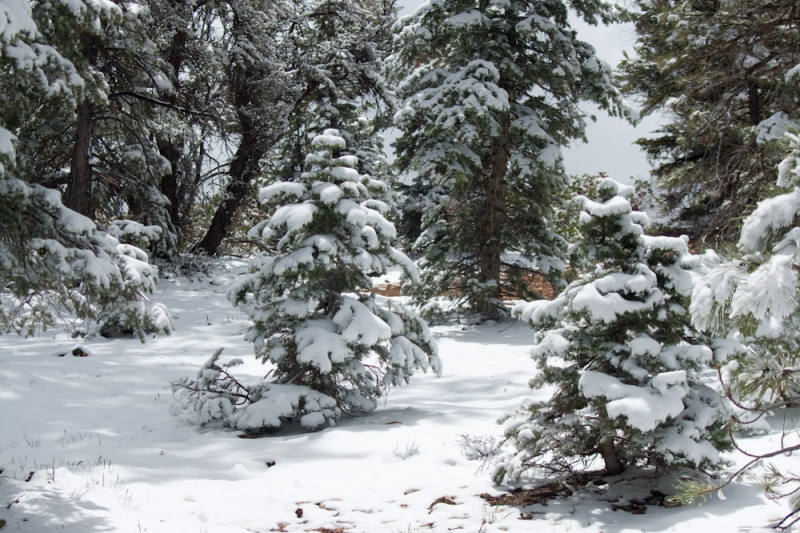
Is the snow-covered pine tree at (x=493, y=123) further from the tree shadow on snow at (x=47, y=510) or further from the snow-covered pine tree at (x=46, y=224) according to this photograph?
the tree shadow on snow at (x=47, y=510)

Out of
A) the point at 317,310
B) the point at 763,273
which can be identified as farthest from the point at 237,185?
the point at 763,273

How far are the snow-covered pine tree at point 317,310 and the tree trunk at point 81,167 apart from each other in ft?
7.95

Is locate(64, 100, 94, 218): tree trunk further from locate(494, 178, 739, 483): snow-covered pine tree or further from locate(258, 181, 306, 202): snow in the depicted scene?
locate(494, 178, 739, 483): snow-covered pine tree

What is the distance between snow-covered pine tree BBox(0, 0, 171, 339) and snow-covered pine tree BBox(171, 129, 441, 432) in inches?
72.3

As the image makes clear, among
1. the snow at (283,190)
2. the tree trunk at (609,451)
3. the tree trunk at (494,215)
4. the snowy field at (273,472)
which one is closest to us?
the snowy field at (273,472)

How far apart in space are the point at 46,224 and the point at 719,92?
492 inches

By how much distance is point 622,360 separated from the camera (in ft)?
14.8

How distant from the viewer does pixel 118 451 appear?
5762 millimetres

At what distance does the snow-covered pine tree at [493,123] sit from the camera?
11.9 metres

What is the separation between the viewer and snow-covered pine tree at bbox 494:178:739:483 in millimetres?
4230

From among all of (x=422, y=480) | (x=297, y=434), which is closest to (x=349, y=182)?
(x=297, y=434)

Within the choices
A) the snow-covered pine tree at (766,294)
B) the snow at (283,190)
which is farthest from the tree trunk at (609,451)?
the snow at (283,190)

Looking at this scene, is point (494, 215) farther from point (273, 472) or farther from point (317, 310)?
point (273, 472)

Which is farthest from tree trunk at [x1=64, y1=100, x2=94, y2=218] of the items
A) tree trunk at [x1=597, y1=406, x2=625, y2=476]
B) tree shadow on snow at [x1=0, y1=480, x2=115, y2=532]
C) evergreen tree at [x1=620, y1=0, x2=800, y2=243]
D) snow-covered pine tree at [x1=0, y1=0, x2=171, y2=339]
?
evergreen tree at [x1=620, y1=0, x2=800, y2=243]
